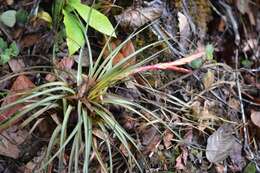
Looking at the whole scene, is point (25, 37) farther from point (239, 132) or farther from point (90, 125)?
point (239, 132)

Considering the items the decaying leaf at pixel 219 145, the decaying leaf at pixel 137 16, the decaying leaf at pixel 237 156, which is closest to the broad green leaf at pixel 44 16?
the decaying leaf at pixel 137 16

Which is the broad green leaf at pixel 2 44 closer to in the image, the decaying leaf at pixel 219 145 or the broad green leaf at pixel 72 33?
the broad green leaf at pixel 72 33

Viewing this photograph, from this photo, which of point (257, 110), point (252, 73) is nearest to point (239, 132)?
point (257, 110)

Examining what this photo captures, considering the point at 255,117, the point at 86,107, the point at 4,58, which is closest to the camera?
the point at 86,107

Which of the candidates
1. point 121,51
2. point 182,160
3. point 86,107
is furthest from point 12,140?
point 182,160

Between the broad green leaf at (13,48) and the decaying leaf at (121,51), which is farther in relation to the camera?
the decaying leaf at (121,51)

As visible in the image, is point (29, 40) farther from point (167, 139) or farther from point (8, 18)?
point (167, 139)
